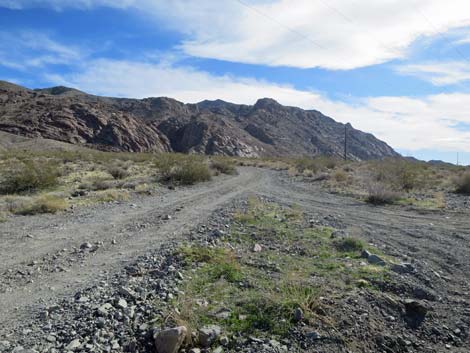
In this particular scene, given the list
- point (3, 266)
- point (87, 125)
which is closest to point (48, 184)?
point (3, 266)

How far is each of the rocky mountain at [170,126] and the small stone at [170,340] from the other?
263 ft

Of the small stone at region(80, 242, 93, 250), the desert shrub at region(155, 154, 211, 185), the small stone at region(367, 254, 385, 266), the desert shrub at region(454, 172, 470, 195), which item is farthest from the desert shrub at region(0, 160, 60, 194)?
the desert shrub at region(454, 172, 470, 195)

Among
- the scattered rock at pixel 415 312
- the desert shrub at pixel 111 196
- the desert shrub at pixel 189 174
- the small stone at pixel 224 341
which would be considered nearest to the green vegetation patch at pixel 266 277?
the small stone at pixel 224 341

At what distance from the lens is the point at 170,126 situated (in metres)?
109

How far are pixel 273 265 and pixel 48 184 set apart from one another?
14.6 m

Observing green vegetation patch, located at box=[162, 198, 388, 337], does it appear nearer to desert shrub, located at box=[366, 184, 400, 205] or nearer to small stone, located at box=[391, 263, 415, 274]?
small stone, located at box=[391, 263, 415, 274]

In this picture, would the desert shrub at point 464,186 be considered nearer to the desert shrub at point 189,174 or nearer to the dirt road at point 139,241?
the dirt road at point 139,241

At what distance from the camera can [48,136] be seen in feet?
250

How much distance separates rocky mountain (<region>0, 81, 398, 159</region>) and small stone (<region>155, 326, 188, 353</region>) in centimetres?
8003

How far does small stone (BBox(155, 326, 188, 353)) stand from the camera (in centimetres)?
408

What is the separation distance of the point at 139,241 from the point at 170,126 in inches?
4050

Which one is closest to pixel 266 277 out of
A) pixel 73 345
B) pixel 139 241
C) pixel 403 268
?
pixel 403 268

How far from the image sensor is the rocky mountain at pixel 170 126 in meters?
81.8

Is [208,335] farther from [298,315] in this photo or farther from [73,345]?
[73,345]
